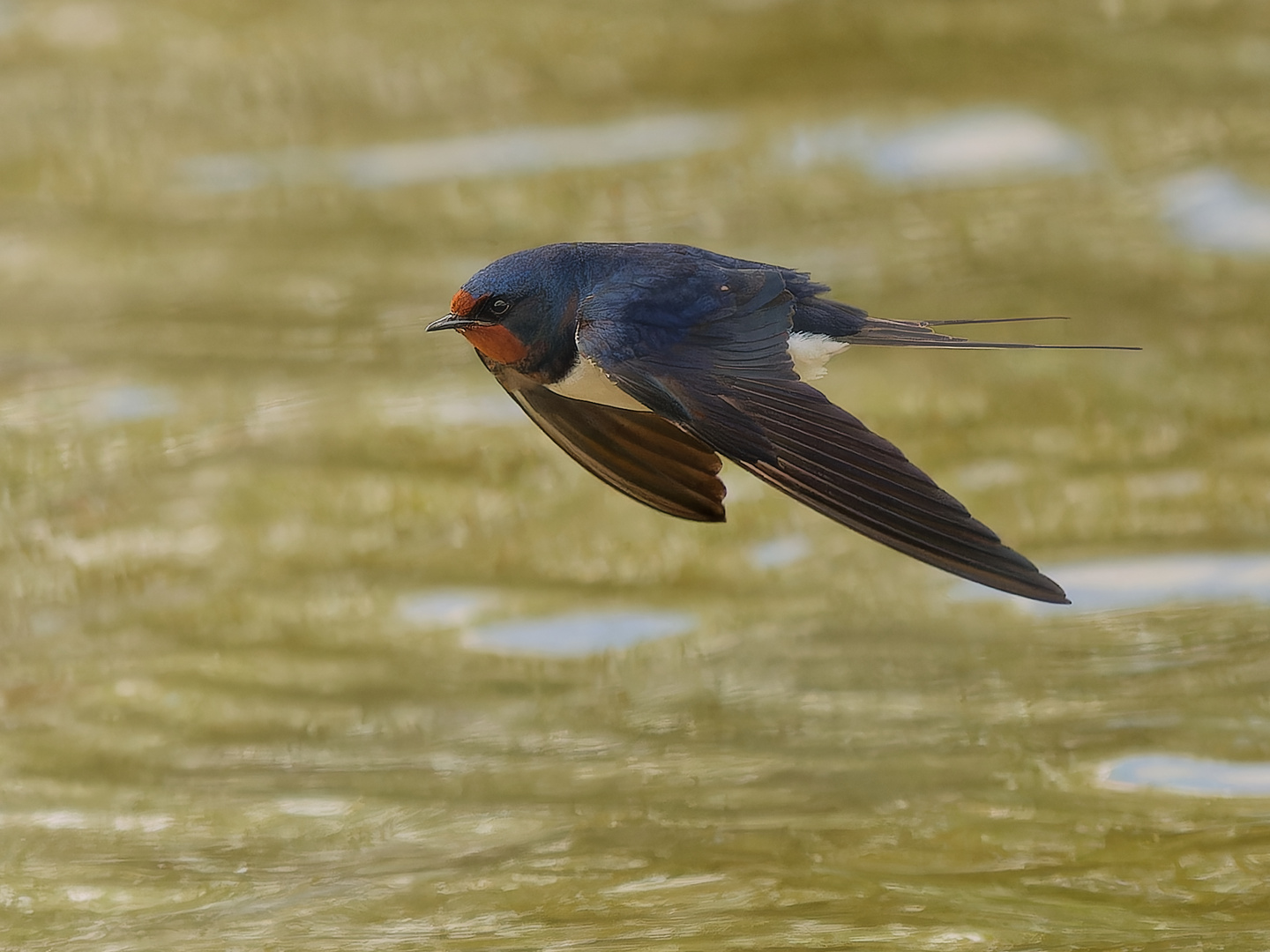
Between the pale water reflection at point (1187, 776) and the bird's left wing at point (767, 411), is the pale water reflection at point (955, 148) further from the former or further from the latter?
the bird's left wing at point (767, 411)

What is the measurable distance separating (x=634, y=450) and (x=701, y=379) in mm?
250

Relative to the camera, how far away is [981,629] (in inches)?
142

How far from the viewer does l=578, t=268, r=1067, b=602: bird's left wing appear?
68.0 inches

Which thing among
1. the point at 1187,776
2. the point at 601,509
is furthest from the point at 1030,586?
the point at 601,509

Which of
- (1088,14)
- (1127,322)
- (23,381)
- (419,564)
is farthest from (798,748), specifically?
(1088,14)

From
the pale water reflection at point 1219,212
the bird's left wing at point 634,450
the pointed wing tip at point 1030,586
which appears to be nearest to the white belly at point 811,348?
the bird's left wing at point 634,450

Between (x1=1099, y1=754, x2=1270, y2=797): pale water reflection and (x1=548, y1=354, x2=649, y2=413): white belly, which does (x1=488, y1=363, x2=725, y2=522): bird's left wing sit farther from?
(x1=1099, y1=754, x2=1270, y2=797): pale water reflection

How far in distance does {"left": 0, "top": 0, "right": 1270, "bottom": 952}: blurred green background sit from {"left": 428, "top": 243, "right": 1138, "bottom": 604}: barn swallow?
0.67 meters

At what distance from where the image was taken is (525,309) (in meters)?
2.05

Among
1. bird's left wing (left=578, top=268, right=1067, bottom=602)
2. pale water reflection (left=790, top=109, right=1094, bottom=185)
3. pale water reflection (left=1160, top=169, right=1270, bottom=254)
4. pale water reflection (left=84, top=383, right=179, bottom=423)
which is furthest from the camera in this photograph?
pale water reflection (left=790, top=109, right=1094, bottom=185)

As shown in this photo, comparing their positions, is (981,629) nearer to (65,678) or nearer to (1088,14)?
(65,678)

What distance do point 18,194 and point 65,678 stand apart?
233 centimetres

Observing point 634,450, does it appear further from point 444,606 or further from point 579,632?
point 444,606

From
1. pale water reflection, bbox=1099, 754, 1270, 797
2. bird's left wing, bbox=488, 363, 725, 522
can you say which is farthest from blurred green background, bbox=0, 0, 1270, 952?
bird's left wing, bbox=488, 363, 725, 522
